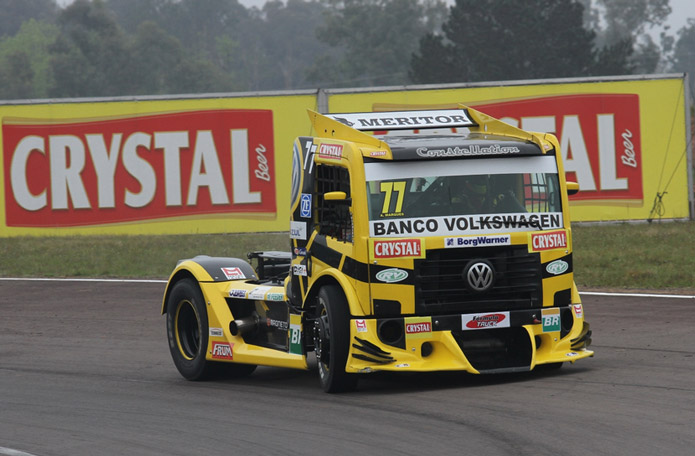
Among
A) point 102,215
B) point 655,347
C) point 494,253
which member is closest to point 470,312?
point 494,253

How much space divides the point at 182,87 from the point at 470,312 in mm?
108251

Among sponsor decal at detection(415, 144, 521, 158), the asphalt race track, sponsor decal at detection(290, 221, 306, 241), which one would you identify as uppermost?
sponsor decal at detection(415, 144, 521, 158)

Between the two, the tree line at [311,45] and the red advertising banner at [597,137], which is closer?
the red advertising banner at [597,137]

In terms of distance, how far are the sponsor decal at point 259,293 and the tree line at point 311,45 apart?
213ft

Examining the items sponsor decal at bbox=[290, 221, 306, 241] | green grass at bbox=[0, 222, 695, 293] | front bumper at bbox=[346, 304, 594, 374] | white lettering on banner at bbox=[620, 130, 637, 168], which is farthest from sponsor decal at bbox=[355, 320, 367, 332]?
white lettering on banner at bbox=[620, 130, 637, 168]

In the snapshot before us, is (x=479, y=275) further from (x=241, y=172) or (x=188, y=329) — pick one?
(x=241, y=172)

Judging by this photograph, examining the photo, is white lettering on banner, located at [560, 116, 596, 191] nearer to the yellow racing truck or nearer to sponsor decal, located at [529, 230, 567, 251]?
the yellow racing truck

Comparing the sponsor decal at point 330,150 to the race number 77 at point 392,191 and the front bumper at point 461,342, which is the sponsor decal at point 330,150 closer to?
the race number 77 at point 392,191

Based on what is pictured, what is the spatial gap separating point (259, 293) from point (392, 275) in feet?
7.19

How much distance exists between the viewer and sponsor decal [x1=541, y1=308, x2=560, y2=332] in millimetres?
10430

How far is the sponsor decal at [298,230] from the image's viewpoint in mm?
11086

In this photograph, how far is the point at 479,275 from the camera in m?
10.2

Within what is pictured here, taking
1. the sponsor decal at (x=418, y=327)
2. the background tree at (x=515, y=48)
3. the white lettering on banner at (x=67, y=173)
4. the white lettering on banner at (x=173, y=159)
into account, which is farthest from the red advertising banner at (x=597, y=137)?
the background tree at (x=515, y=48)

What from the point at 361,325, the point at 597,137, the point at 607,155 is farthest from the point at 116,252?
the point at 361,325
